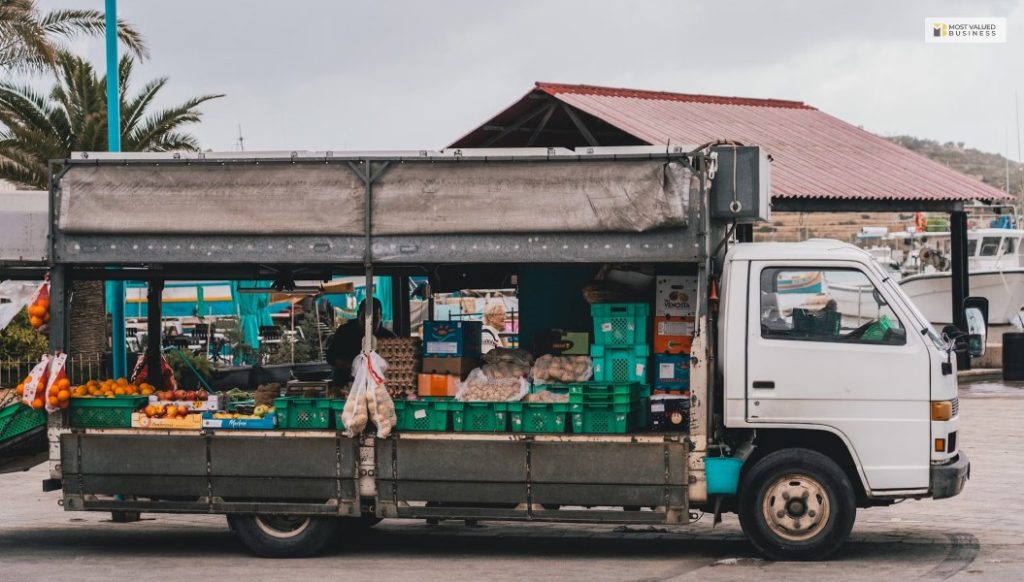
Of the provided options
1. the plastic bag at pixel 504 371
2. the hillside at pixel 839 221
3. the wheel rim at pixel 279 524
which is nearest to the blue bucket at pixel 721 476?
the plastic bag at pixel 504 371

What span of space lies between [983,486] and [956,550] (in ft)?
12.3

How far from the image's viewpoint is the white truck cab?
970 cm

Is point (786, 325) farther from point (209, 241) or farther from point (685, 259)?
point (209, 241)

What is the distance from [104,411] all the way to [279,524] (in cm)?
168

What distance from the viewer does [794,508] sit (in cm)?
986

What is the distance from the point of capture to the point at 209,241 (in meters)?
10.4

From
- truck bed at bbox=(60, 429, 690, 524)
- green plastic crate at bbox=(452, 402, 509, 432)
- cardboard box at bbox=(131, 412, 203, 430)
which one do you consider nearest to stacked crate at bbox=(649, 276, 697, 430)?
truck bed at bbox=(60, 429, 690, 524)

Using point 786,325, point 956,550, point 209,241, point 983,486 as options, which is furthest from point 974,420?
point 209,241

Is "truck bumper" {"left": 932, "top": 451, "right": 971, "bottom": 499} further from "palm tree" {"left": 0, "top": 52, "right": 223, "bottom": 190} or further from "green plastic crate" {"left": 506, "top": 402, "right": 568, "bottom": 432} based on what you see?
"palm tree" {"left": 0, "top": 52, "right": 223, "bottom": 190}

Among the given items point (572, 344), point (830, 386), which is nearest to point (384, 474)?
point (572, 344)

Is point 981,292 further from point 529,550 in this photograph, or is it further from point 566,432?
point 566,432

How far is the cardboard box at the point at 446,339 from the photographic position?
10797 mm

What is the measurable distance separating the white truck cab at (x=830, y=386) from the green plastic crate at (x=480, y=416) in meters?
1.69

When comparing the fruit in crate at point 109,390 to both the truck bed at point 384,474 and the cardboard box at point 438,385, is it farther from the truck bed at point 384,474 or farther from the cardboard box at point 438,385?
the cardboard box at point 438,385
